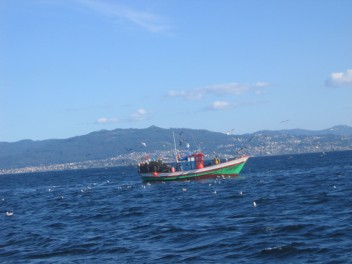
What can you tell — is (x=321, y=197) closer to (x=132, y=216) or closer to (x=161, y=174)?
(x=132, y=216)

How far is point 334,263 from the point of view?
25016 mm

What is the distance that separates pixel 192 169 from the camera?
3863 inches

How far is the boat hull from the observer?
96562 millimetres

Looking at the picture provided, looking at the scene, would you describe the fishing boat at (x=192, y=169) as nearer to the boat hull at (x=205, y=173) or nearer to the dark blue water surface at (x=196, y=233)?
the boat hull at (x=205, y=173)

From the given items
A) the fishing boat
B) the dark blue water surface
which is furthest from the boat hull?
the dark blue water surface

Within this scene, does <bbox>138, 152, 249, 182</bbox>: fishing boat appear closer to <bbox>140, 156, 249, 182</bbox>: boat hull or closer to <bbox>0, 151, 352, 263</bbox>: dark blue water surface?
<bbox>140, 156, 249, 182</bbox>: boat hull

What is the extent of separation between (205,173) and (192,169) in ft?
9.00

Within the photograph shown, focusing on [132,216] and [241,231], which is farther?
[132,216]

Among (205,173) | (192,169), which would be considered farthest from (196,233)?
(192,169)

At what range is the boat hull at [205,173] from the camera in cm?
9656

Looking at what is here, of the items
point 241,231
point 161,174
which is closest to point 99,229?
point 241,231

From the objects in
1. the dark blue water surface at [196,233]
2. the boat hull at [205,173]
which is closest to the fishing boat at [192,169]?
the boat hull at [205,173]

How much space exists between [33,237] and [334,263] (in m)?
21.6

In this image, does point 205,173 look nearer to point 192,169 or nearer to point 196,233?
point 192,169
